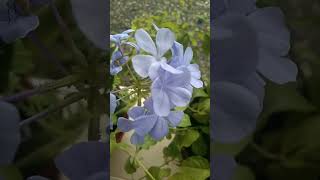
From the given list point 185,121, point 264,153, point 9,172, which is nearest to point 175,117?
point 185,121

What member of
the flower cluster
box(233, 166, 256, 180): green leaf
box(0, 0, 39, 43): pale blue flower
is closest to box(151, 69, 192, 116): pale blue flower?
the flower cluster

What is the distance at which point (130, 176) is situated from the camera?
1054 millimetres

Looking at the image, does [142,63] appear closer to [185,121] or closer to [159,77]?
[159,77]

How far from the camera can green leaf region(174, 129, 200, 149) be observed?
3.43 ft

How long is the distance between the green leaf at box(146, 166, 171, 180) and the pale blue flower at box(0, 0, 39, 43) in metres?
0.47

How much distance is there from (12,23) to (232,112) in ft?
1.93

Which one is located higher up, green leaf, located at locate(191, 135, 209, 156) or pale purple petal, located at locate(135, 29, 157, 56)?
pale purple petal, located at locate(135, 29, 157, 56)

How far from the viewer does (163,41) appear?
1019mm

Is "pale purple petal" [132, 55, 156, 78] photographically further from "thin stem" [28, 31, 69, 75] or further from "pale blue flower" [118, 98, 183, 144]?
"thin stem" [28, 31, 69, 75]

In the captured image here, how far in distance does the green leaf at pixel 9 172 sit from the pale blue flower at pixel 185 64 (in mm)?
480

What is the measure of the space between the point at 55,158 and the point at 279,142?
56 cm

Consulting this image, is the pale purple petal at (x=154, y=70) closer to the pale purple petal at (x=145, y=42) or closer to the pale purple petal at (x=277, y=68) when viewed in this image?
the pale purple petal at (x=145, y=42)

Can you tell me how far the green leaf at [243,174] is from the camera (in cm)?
99

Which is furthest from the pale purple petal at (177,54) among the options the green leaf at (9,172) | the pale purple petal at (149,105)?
the green leaf at (9,172)
